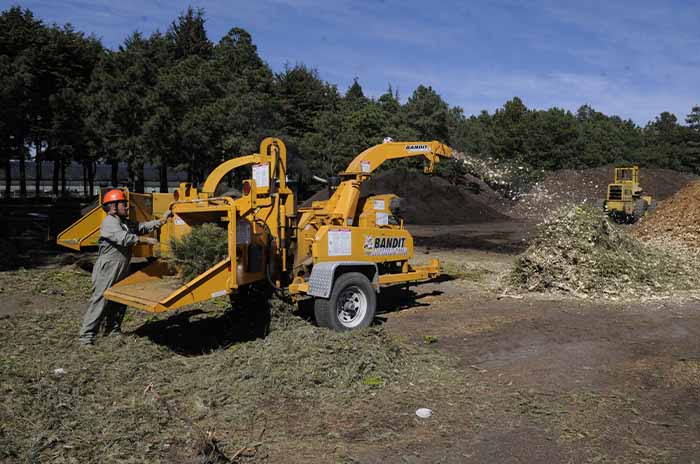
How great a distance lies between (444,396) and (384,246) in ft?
11.1

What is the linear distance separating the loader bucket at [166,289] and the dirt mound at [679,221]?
38.5 ft

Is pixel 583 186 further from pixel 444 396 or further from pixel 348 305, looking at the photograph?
pixel 444 396

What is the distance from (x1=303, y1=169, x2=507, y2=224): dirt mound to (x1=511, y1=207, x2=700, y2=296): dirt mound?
57.5 ft

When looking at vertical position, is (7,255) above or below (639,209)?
below

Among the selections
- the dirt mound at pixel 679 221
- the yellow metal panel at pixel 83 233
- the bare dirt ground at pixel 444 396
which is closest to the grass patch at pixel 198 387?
the bare dirt ground at pixel 444 396

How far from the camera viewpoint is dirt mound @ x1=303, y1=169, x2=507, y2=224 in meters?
29.8

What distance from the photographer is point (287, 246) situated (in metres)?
7.87

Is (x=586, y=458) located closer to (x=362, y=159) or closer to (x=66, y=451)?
(x=66, y=451)

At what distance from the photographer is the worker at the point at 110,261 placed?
270 inches

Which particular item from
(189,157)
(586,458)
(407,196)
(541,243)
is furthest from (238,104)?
(586,458)

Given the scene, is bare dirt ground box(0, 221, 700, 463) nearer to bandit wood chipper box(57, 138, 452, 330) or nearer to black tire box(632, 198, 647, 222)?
bandit wood chipper box(57, 138, 452, 330)

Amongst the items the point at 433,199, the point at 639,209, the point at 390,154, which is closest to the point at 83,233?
the point at 390,154

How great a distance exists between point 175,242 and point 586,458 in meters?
5.06

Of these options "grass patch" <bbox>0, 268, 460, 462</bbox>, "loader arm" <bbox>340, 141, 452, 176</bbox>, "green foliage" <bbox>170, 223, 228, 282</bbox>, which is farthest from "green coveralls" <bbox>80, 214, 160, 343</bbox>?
"loader arm" <bbox>340, 141, 452, 176</bbox>
